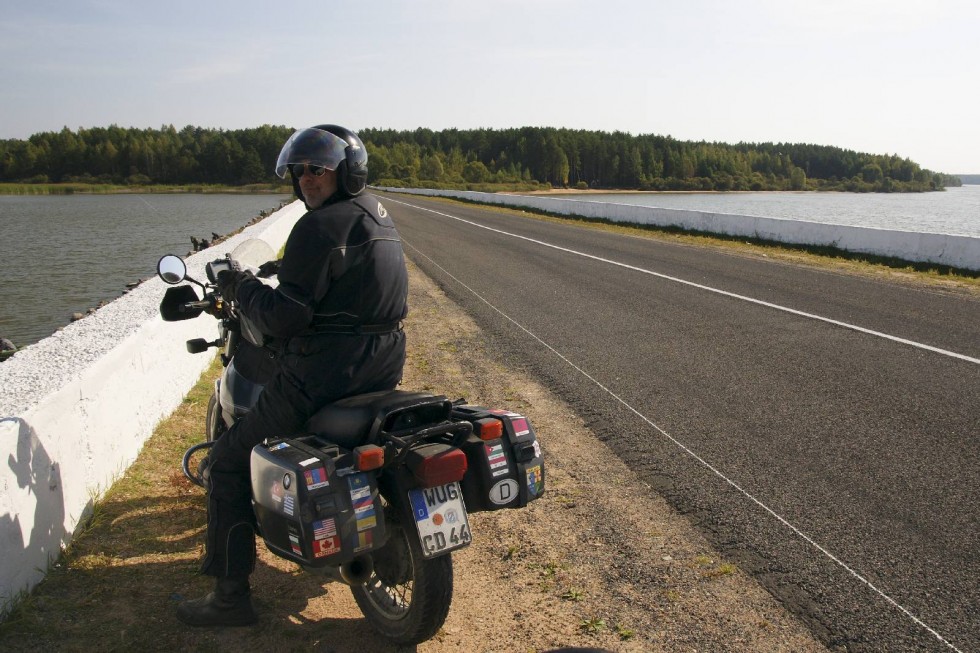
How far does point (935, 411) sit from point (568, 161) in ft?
535

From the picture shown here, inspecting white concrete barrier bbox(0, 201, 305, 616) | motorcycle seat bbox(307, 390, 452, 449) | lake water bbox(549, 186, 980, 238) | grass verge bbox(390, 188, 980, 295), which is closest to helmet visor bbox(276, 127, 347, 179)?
motorcycle seat bbox(307, 390, 452, 449)

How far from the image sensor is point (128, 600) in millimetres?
3496

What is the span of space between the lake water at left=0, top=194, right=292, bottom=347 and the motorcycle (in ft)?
47.7

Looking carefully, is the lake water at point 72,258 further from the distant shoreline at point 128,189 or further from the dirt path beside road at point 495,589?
the distant shoreline at point 128,189

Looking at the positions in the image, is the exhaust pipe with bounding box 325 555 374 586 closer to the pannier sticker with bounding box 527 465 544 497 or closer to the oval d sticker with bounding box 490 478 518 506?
the oval d sticker with bounding box 490 478 518 506

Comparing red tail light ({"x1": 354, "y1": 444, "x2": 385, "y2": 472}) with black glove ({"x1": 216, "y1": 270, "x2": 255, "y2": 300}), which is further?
black glove ({"x1": 216, "y1": 270, "x2": 255, "y2": 300})

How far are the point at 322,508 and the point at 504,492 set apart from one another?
0.75 metres

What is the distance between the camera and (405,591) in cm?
317

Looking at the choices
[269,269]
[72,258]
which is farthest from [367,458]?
[72,258]

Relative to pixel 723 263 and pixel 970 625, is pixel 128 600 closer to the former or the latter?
pixel 970 625

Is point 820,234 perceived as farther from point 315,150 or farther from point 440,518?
point 440,518

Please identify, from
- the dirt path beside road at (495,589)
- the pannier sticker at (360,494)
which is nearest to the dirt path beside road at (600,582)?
the dirt path beside road at (495,589)

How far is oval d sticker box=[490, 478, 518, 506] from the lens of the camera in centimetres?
304

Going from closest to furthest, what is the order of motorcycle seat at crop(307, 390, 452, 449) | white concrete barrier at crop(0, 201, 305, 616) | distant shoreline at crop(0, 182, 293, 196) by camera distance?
motorcycle seat at crop(307, 390, 452, 449) → white concrete barrier at crop(0, 201, 305, 616) → distant shoreline at crop(0, 182, 293, 196)
